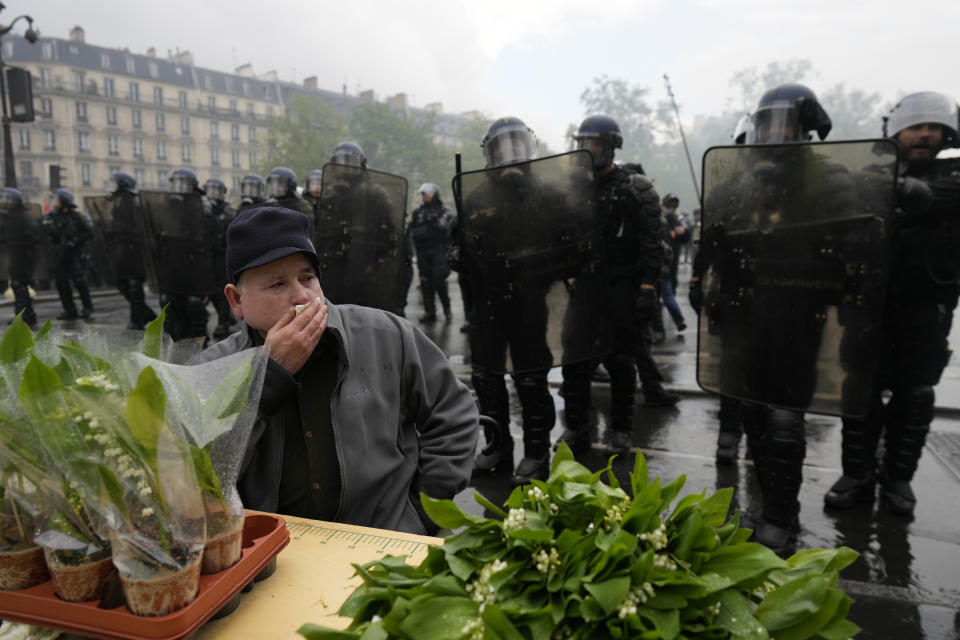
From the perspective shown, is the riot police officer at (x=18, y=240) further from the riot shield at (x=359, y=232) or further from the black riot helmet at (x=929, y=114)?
the black riot helmet at (x=929, y=114)

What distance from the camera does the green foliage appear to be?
80cm

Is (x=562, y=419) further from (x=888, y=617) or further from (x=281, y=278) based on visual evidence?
(x=281, y=278)

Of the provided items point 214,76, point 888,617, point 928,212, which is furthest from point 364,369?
point 214,76

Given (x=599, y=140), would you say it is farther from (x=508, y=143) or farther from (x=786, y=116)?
(x=786, y=116)

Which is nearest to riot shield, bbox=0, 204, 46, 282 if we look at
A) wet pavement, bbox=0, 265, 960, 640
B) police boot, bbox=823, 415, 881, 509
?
wet pavement, bbox=0, 265, 960, 640

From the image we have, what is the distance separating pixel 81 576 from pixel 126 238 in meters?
9.84

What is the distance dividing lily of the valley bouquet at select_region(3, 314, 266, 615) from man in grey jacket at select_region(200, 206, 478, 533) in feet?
1.80

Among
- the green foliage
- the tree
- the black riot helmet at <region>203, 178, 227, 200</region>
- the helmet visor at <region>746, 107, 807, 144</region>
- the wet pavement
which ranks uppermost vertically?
the tree

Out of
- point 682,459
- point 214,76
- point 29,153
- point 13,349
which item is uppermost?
point 214,76

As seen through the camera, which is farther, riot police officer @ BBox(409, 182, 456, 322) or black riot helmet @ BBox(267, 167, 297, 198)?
riot police officer @ BBox(409, 182, 456, 322)

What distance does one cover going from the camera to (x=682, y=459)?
14.6 feet

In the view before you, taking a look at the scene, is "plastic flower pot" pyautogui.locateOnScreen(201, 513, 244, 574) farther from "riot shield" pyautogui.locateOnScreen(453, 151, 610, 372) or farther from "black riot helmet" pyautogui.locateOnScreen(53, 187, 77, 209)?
"black riot helmet" pyautogui.locateOnScreen(53, 187, 77, 209)

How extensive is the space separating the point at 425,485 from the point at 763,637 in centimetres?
120

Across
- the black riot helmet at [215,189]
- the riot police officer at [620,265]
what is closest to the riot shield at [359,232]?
the riot police officer at [620,265]
